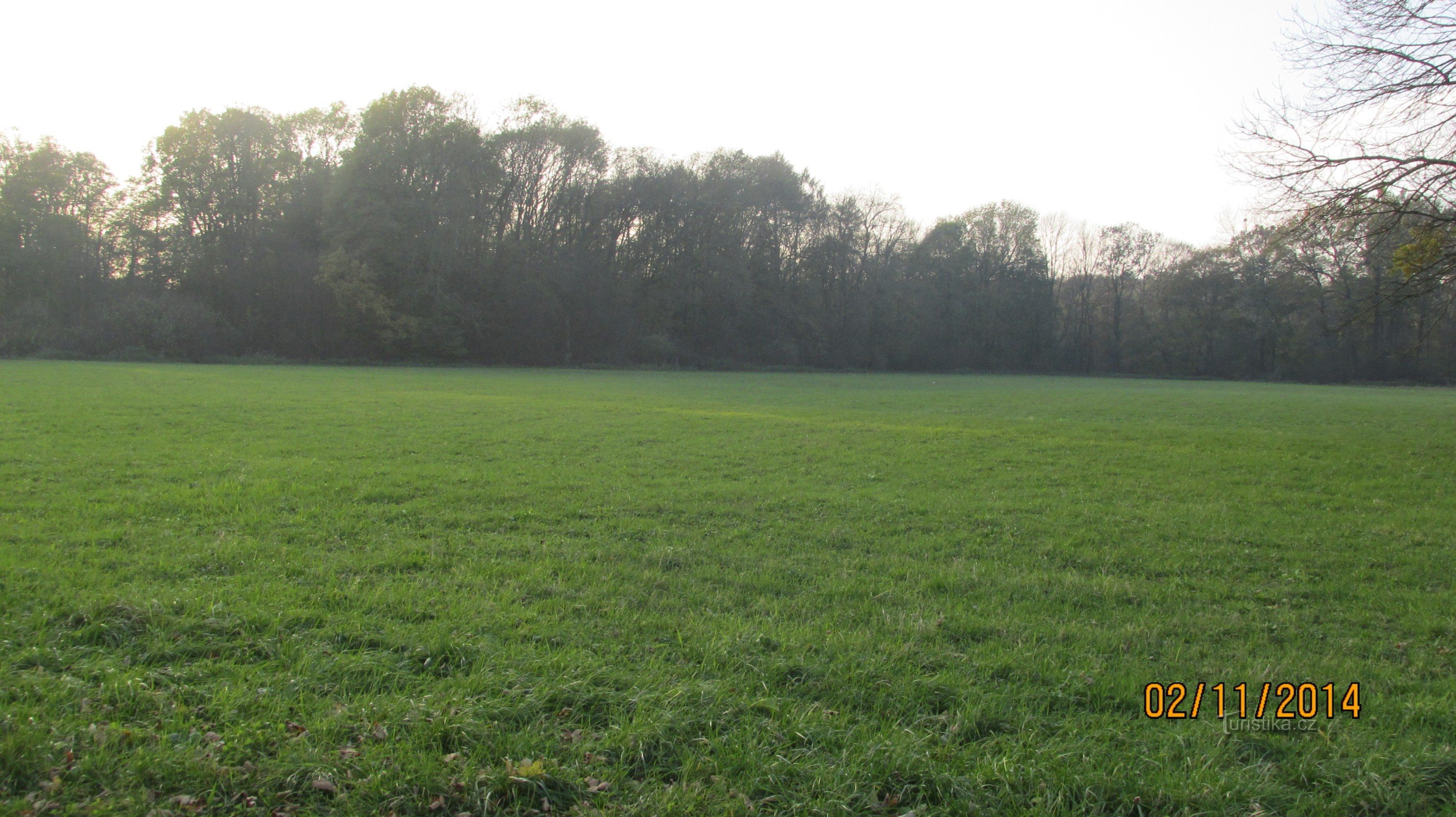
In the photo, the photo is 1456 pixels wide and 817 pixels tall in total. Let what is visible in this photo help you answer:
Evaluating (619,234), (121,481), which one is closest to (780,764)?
(121,481)

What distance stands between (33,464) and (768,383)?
36.1m

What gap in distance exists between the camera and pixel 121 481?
9570 millimetres

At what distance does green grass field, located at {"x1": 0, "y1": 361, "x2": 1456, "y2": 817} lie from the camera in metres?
3.45

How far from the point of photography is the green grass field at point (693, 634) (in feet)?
11.3

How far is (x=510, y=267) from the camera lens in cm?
5962

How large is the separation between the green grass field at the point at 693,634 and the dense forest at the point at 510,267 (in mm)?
37825

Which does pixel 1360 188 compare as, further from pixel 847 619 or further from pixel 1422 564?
pixel 847 619
